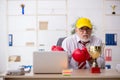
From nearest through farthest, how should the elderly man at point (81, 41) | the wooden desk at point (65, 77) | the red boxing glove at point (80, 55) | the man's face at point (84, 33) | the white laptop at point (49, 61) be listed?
1. the wooden desk at point (65, 77)
2. the white laptop at point (49, 61)
3. the red boxing glove at point (80, 55)
4. the elderly man at point (81, 41)
5. the man's face at point (84, 33)

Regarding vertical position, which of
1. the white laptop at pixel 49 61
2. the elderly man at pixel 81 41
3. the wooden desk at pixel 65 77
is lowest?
the wooden desk at pixel 65 77

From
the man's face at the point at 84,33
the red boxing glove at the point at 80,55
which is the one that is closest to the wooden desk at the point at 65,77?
the red boxing glove at the point at 80,55

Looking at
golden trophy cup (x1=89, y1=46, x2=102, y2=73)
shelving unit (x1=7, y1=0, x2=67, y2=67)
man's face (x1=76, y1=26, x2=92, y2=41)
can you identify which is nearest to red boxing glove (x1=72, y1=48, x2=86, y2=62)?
golden trophy cup (x1=89, y1=46, x2=102, y2=73)

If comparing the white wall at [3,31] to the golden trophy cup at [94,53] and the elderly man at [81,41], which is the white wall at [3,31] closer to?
the elderly man at [81,41]

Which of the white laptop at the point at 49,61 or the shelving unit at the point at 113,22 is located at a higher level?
the shelving unit at the point at 113,22

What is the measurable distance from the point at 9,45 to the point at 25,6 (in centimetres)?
88

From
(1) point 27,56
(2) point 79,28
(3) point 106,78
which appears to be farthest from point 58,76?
(1) point 27,56

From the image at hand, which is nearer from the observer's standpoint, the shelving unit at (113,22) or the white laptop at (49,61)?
the white laptop at (49,61)

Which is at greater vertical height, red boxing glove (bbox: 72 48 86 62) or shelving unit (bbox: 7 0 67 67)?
shelving unit (bbox: 7 0 67 67)

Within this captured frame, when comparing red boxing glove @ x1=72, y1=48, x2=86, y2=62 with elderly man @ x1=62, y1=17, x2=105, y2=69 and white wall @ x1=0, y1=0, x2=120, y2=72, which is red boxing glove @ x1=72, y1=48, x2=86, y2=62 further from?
white wall @ x1=0, y1=0, x2=120, y2=72

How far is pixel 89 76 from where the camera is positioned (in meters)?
1.98

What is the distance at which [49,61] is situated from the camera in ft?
6.98

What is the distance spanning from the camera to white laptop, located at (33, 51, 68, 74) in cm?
213

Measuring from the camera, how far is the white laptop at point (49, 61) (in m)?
2.13
